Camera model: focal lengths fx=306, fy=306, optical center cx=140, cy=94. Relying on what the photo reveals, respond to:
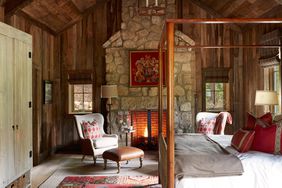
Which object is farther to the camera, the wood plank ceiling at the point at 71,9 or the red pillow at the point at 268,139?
the wood plank ceiling at the point at 71,9

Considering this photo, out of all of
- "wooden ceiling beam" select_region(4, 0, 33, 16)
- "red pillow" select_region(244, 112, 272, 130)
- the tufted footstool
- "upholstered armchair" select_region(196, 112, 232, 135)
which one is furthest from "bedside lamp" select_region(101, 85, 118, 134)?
"red pillow" select_region(244, 112, 272, 130)

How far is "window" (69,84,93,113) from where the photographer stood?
789 centimetres

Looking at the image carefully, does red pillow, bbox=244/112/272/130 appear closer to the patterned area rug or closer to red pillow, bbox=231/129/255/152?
red pillow, bbox=231/129/255/152

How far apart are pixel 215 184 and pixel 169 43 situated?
1460 mm

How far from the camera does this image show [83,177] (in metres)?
5.25

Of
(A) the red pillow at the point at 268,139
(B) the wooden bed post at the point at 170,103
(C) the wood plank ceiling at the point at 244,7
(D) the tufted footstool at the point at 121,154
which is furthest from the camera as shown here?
(C) the wood plank ceiling at the point at 244,7

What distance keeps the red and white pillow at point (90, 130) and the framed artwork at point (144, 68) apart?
160 cm

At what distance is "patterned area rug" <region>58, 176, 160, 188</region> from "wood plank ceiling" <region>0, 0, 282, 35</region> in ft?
9.92

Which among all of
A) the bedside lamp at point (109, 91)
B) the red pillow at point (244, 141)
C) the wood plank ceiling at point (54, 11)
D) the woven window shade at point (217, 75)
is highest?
the wood plank ceiling at point (54, 11)

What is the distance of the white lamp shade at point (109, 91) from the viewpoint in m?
7.10

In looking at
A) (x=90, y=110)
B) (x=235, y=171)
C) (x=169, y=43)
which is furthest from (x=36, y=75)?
(x=235, y=171)

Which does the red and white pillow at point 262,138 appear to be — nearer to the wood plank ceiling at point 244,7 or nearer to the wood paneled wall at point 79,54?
the wood plank ceiling at point 244,7

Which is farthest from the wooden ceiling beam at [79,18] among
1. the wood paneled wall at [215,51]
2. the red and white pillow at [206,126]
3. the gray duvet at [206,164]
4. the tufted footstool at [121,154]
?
the gray duvet at [206,164]

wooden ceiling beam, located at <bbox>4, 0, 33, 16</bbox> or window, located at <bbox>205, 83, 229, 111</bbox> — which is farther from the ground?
wooden ceiling beam, located at <bbox>4, 0, 33, 16</bbox>
